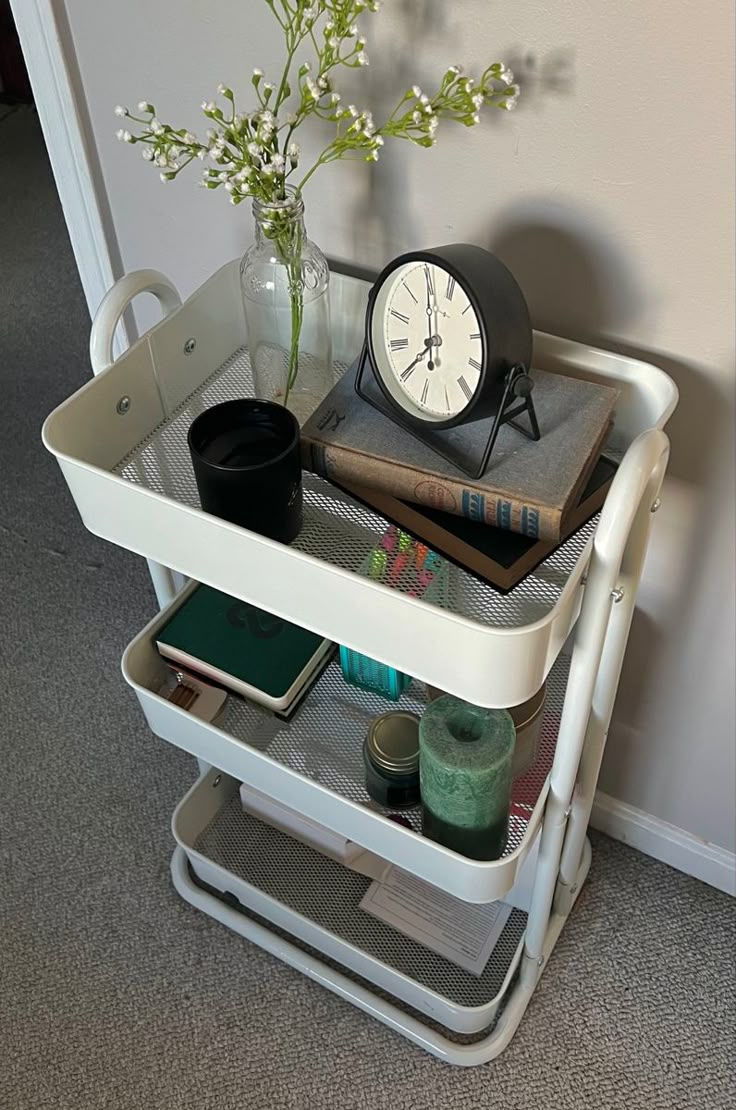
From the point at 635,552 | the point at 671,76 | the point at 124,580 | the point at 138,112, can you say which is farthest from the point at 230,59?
the point at 124,580

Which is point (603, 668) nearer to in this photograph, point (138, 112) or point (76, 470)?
point (76, 470)

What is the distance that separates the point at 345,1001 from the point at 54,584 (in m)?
0.90

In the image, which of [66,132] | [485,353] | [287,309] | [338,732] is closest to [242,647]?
[338,732]

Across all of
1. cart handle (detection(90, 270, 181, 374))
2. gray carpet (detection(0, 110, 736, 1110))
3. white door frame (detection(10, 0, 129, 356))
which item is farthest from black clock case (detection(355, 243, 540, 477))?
gray carpet (detection(0, 110, 736, 1110))

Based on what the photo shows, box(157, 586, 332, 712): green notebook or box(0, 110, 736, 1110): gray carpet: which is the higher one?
box(157, 586, 332, 712): green notebook

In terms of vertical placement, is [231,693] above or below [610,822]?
above

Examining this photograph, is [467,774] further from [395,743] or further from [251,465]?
[251,465]

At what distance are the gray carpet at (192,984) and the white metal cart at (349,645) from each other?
52 millimetres

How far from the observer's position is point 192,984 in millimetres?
1305

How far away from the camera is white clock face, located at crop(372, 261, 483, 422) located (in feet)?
2.52

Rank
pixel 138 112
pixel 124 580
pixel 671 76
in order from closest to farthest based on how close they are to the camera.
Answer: pixel 671 76 < pixel 138 112 < pixel 124 580

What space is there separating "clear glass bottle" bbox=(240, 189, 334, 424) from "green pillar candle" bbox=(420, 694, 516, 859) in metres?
0.32

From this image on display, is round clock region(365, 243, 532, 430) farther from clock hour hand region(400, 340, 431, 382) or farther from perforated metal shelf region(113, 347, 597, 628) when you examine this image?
perforated metal shelf region(113, 347, 597, 628)

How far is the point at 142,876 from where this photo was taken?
55.5 inches
